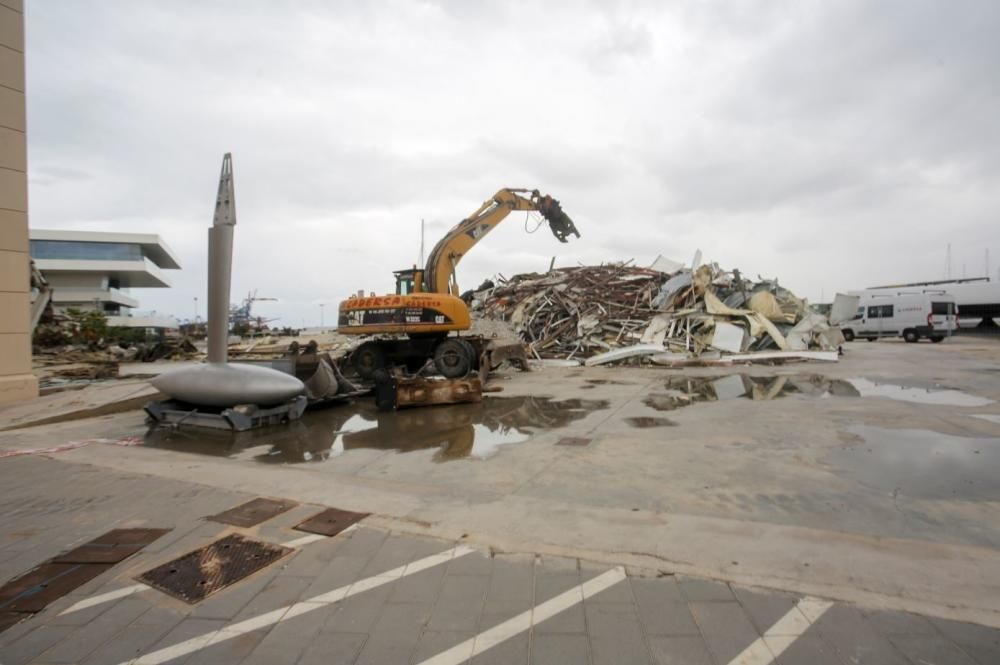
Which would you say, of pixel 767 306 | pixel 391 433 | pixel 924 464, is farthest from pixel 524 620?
pixel 767 306

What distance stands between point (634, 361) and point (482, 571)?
14.5 metres

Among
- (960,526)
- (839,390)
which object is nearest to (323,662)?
(960,526)

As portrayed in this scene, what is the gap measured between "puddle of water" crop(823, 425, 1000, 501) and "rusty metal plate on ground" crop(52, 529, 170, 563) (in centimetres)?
589

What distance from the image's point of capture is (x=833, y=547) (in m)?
3.30

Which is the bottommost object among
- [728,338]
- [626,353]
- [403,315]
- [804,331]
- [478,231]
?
[626,353]

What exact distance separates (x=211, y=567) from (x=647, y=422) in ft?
19.2

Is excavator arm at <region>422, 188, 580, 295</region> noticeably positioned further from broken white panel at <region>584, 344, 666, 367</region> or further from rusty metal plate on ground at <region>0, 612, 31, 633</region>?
rusty metal plate on ground at <region>0, 612, 31, 633</region>

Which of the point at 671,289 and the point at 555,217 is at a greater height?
the point at 555,217

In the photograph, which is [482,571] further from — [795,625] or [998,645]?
[998,645]

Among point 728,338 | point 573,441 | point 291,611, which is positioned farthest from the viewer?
point 728,338

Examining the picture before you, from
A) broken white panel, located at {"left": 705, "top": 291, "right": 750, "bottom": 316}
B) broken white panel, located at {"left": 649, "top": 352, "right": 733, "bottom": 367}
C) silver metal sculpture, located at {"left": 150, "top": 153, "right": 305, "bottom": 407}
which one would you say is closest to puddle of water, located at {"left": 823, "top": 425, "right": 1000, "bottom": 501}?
silver metal sculpture, located at {"left": 150, "top": 153, "right": 305, "bottom": 407}

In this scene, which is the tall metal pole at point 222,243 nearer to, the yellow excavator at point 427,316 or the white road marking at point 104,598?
the yellow excavator at point 427,316

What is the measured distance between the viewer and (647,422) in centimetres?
755

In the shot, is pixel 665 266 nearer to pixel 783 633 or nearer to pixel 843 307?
pixel 843 307
